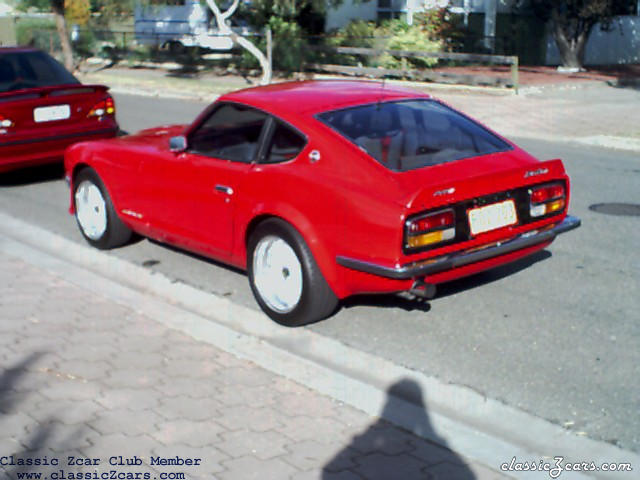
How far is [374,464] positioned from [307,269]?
174cm

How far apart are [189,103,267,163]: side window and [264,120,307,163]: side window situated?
0.15 m

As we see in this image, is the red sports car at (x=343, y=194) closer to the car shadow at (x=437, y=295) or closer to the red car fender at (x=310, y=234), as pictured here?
the red car fender at (x=310, y=234)

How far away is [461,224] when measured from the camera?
520 centimetres

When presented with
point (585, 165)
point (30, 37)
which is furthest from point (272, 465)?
point (30, 37)

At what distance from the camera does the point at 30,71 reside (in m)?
10.9

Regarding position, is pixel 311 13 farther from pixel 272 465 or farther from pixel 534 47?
pixel 272 465

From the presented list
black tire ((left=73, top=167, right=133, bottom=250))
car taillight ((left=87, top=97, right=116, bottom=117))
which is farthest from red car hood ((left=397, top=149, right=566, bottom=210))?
car taillight ((left=87, top=97, right=116, bottom=117))

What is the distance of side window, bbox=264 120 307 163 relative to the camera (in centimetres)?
570

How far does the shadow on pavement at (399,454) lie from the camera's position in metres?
3.86

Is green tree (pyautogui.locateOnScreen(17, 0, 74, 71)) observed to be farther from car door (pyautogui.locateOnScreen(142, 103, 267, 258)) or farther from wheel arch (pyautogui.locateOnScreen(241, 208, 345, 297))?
wheel arch (pyautogui.locateOnScreen(241, 208, 345, 297))

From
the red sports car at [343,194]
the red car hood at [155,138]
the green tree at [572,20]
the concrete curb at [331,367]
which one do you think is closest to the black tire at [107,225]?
the concrete curb at [331,367]

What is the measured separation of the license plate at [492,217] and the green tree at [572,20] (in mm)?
22003

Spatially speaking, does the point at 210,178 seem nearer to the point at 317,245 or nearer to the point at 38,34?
the point at 317,245

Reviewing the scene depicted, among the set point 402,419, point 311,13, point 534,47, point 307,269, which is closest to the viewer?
point 402,419
